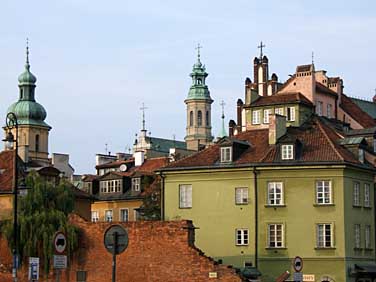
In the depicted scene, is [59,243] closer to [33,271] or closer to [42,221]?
[33,271]

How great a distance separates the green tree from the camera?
49438 mm

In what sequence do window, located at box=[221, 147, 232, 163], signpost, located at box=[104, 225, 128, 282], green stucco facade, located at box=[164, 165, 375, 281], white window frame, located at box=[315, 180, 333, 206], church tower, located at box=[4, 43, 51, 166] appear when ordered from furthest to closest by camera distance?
church tower, located at box=[4, 43, 51, 166], window, located at box=[221, 147, 232, 163], white window frame, located at box=[315, 180, 333, 206], green stucco facade, located at box=[164, 165, 375, 281], signpost, located at box=[104, 225, 128, 282]

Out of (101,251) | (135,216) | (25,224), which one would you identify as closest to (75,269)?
(101,251)

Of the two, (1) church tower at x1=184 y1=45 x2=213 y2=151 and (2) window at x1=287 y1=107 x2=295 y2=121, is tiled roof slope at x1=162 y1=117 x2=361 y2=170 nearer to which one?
(2) window at x1=287 y1=107 x2=295 y2=121

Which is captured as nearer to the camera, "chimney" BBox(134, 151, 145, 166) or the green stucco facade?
the green stucco facade

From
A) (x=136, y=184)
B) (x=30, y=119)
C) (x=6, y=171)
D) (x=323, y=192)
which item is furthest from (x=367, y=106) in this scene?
(x=30, y=119)

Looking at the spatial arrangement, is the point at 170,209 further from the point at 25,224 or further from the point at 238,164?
the point at 25,224

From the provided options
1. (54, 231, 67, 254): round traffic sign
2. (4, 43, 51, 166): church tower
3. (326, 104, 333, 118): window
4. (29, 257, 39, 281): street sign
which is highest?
(4, 43, 51, 166): church tower

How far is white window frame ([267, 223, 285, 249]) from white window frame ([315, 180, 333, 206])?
2.80m

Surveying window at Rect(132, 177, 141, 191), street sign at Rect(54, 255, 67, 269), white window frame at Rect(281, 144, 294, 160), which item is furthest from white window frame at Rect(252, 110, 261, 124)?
street sign at Rect(54, 255, 67, 269)

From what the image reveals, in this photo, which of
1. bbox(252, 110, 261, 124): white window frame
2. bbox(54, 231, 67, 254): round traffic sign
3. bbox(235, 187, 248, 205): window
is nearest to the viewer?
bbox(54, 231, 67, 254): round traffic sign

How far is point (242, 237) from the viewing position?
6028cm

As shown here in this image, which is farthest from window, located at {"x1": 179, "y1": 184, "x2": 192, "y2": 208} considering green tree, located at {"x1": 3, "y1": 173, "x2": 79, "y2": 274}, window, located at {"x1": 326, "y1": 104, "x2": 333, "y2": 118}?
window, located at {"x1": 326, "y1": 104, "x2": 333, "y2": 118}

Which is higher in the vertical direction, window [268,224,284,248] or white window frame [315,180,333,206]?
white window frame [315,180,333,206]
